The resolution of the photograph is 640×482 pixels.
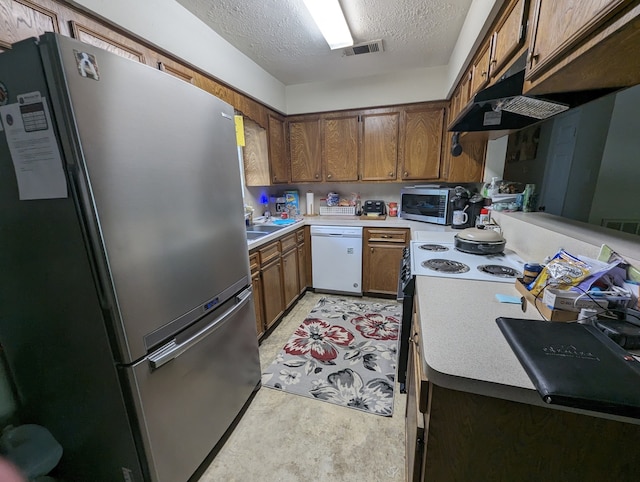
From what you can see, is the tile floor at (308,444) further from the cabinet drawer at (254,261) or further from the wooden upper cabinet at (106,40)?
the wooden upper cabinet at (106,40)

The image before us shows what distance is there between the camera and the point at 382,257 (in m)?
2.81

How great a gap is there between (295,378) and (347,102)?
2788 millimetres

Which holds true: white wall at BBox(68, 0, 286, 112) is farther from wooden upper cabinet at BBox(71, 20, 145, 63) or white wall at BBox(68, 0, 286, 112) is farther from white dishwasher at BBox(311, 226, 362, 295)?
white dishwasher at BBox(311, 226, 362, 295)

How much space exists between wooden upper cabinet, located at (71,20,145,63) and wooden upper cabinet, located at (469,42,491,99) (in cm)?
192

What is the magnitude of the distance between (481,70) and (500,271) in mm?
1283

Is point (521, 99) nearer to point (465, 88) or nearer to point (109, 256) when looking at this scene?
point (465, 88)

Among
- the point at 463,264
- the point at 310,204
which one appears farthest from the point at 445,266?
the point at 310,204

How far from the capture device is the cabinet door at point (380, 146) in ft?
9.23

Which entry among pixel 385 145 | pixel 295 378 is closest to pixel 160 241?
pixel 295 378

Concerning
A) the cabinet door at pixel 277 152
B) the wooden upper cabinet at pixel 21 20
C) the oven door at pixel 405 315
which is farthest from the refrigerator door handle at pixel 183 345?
the cabinet door at pixel 277 152

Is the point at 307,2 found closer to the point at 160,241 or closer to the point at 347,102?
the point at 347,102

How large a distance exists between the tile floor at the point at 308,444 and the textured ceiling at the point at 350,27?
8.21 ft

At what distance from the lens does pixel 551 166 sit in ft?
5.55

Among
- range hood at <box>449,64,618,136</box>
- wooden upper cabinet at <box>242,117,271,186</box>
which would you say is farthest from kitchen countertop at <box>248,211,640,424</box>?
wooden upper cabinet at <box>242,117,271,186</box>
